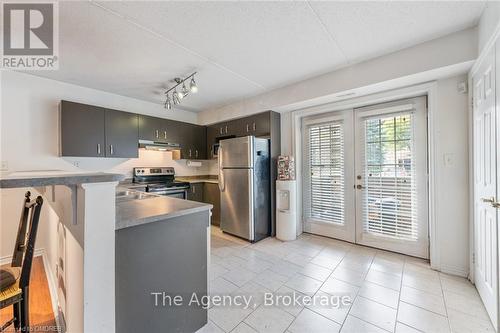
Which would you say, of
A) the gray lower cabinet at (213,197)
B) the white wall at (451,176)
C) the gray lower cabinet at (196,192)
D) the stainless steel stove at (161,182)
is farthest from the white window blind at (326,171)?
the stainless steel stove at (161,182)

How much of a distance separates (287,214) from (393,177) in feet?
5.17

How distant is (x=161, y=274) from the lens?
4.57 ft

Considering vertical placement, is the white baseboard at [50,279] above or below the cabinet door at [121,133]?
below

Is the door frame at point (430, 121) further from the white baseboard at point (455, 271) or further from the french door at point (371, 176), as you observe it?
the french door at point (371, 176)

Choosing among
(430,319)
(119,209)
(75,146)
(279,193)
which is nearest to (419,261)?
(430,319)

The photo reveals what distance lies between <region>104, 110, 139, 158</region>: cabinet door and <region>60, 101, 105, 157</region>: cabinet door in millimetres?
94

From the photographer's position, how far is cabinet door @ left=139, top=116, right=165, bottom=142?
3719mm

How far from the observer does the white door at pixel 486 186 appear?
5.18ft

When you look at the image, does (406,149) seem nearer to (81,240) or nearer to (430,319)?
(430,319)

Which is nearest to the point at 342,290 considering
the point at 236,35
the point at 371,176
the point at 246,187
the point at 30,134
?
the point at 371,176

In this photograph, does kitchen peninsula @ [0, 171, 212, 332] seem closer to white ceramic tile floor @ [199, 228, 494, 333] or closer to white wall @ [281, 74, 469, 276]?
white ceramic tile floor @ [199, 228, 494, 333]

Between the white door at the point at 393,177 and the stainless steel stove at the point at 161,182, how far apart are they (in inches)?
120

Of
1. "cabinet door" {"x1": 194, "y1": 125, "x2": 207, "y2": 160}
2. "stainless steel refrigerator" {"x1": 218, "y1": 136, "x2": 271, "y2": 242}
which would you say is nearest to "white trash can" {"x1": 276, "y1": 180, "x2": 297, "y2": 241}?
"stainless steel refrigerator" {"x1": 218, "y1": 136, "x2": 271, "y2": 242}

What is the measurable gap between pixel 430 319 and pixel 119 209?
2.48 metres
